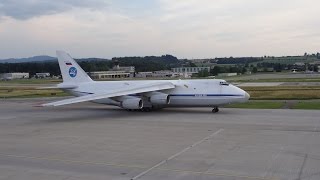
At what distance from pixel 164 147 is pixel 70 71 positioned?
77.9ft

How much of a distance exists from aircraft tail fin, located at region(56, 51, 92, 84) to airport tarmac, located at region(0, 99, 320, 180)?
8.98 meters

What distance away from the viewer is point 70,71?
40.1 meters

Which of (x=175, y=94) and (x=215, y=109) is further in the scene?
(x=175, y=94)

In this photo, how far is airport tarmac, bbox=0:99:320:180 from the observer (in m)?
13.9

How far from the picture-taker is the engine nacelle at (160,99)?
3466 centimetres

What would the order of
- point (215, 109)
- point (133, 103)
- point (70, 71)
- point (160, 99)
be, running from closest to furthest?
point (215, 109) < point (133, 103) < point (160, 99) < point (70, 71)

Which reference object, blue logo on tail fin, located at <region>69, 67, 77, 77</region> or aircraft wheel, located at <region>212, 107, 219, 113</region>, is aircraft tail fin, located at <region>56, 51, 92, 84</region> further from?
aircraft wheel, located at <region>212, 107, 219, 113</region>

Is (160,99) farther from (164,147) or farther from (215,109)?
(164,147)

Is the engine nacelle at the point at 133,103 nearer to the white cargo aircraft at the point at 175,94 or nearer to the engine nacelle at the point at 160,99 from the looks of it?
the white cargo aircraft at the point at 175,94

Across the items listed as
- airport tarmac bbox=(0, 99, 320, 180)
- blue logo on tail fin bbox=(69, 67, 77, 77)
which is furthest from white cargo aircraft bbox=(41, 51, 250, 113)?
blue logo on tail fin bbox=(69, 67, 77, 77)

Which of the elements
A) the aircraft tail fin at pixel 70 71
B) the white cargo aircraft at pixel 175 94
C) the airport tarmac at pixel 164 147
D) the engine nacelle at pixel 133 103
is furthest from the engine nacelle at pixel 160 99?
the aircraft tail fin at pixel 70 71

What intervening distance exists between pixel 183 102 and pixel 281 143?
16183 mm

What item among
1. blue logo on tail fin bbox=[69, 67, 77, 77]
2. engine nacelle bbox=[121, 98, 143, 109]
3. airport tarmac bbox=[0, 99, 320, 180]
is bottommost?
airport tarmac bbox=[0, 99, 320, 180]

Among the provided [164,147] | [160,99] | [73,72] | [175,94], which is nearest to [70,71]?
[73,72]
